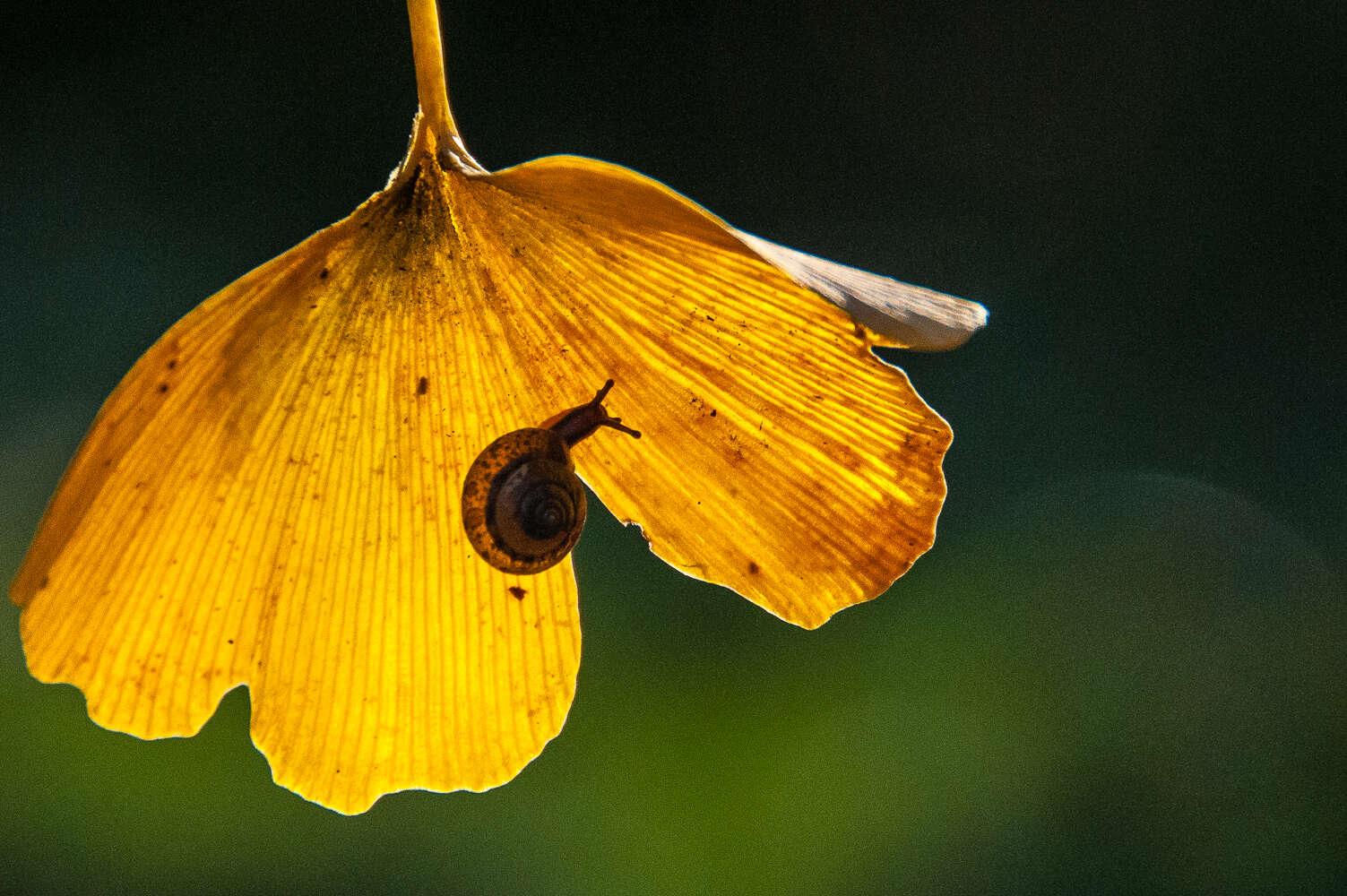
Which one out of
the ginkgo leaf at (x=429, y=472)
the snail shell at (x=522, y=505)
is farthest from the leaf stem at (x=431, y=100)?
the snail shell at (x=522, y=505)

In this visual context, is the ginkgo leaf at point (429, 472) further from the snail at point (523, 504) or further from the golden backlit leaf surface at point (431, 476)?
the snail at point (523, 504)

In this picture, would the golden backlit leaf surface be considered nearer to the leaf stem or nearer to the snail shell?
the leaf stem

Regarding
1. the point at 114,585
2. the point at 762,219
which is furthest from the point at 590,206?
the point at 762,219

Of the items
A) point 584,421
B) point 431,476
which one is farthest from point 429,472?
point 584,421

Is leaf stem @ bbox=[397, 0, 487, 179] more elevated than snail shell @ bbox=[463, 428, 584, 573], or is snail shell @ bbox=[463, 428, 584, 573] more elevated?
Result: leaf stem @ bbox=[397, 0, 487, 179]

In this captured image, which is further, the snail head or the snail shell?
the snail head

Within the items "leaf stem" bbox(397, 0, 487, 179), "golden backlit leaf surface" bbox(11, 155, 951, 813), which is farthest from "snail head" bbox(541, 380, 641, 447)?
"leaf stem" bbox(397, 0, 487, 179)

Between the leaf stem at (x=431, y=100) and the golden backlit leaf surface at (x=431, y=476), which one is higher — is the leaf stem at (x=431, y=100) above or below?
above

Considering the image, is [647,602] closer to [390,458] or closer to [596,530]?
[596,530]
